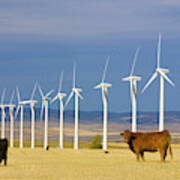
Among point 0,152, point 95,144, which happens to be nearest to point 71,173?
point 0,152

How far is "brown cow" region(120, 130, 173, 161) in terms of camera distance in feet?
142

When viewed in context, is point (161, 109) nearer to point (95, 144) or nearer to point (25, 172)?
point (25, 172)

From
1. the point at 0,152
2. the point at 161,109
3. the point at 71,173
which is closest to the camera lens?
the point at 71,173

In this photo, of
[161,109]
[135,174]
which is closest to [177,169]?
[135,174]

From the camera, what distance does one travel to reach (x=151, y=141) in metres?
43.5

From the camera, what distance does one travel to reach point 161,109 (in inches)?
2438

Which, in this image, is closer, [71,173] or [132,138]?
[71,173]

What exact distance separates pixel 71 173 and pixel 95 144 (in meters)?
65.1

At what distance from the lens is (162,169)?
35.7m

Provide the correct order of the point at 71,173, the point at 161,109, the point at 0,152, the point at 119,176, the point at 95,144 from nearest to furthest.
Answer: the point at 119,176, the point at 71,173, the point at 0,152, the point at 161,109, the point at 95,144

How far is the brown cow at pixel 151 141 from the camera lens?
142ft

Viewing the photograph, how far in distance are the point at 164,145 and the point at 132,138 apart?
2.19 metres

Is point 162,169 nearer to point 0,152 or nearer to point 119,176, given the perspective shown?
point 119,176

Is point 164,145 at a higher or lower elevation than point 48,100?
lower
